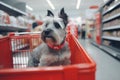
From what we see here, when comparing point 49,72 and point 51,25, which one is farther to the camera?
point 51,25

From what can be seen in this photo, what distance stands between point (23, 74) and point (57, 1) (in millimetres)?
14551

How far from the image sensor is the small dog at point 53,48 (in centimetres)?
138

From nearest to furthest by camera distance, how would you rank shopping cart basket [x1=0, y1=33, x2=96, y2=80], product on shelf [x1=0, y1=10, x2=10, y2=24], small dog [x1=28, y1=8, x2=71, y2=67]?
shopping cart basket [x1=0, y1=33, x2=96, y2=80]
small dog [x1=28, y1=8, x2=71, y2=67]
product on shelf [x1=0, y1=10, x2=10, y2=24]

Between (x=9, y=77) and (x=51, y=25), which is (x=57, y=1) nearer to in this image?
(x=51, y=25)

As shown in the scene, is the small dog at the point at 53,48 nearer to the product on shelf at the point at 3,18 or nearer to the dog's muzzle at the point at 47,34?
the dog's muzzle at the point at 47,34

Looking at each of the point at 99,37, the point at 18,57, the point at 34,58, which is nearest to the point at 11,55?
the point at 18,57

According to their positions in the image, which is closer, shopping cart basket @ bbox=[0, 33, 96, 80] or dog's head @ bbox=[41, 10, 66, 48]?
shopping cart basket @ bbox=[0, 33, 96, 80]

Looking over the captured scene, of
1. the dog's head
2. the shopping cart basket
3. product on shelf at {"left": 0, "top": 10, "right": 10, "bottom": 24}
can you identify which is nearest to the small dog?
the dog's head

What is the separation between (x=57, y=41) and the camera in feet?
4.86

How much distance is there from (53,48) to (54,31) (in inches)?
5.4

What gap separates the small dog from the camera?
138cm

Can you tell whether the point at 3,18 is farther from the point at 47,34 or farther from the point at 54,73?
the point at 54,73

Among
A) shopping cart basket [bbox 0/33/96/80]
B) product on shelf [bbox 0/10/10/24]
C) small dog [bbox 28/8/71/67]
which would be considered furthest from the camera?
product on shelf [bbox 0/10/10/24]

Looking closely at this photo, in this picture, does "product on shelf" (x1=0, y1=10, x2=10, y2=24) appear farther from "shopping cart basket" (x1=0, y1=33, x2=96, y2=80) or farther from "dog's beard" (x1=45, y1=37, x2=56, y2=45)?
"shopping cart basket" (x1=0, y1=33, x2=96, y2=80)
